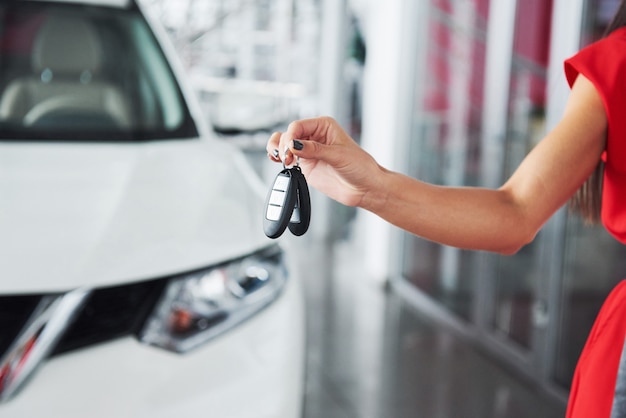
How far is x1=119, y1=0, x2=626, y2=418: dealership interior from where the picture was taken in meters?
3.20

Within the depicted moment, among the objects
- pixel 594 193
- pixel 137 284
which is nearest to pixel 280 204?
pixel 594 193

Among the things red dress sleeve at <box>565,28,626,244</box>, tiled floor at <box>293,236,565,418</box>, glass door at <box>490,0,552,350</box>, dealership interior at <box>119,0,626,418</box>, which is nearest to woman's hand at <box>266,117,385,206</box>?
red dress sleeve at <box>565,28,626,244</box>

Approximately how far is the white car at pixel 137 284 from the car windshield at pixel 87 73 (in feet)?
0.29

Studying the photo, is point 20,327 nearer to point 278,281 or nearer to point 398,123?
point 278,281

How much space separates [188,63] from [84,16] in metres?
7.59

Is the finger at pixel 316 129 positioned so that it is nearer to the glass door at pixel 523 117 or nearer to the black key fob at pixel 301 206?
the black key fob at pixel 301 206

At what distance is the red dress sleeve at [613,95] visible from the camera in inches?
43.1

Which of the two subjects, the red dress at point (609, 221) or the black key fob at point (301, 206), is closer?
the black key fob at point (301, 206)

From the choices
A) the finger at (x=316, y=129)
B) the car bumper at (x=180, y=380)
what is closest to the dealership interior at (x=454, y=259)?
the car bumper at (x=180, y=380)

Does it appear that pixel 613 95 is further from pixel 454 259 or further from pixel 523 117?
pixel 454 259

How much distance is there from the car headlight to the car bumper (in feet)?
0.08

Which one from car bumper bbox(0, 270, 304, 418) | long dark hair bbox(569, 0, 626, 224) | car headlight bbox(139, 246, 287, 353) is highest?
long dark hair bbox(569, 0, 626, 224)

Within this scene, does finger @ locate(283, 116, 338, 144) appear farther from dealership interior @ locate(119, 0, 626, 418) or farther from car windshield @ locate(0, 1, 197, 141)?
car windshield @ locate(0, 1, 197, 141)

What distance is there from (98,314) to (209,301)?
0.25 meters
